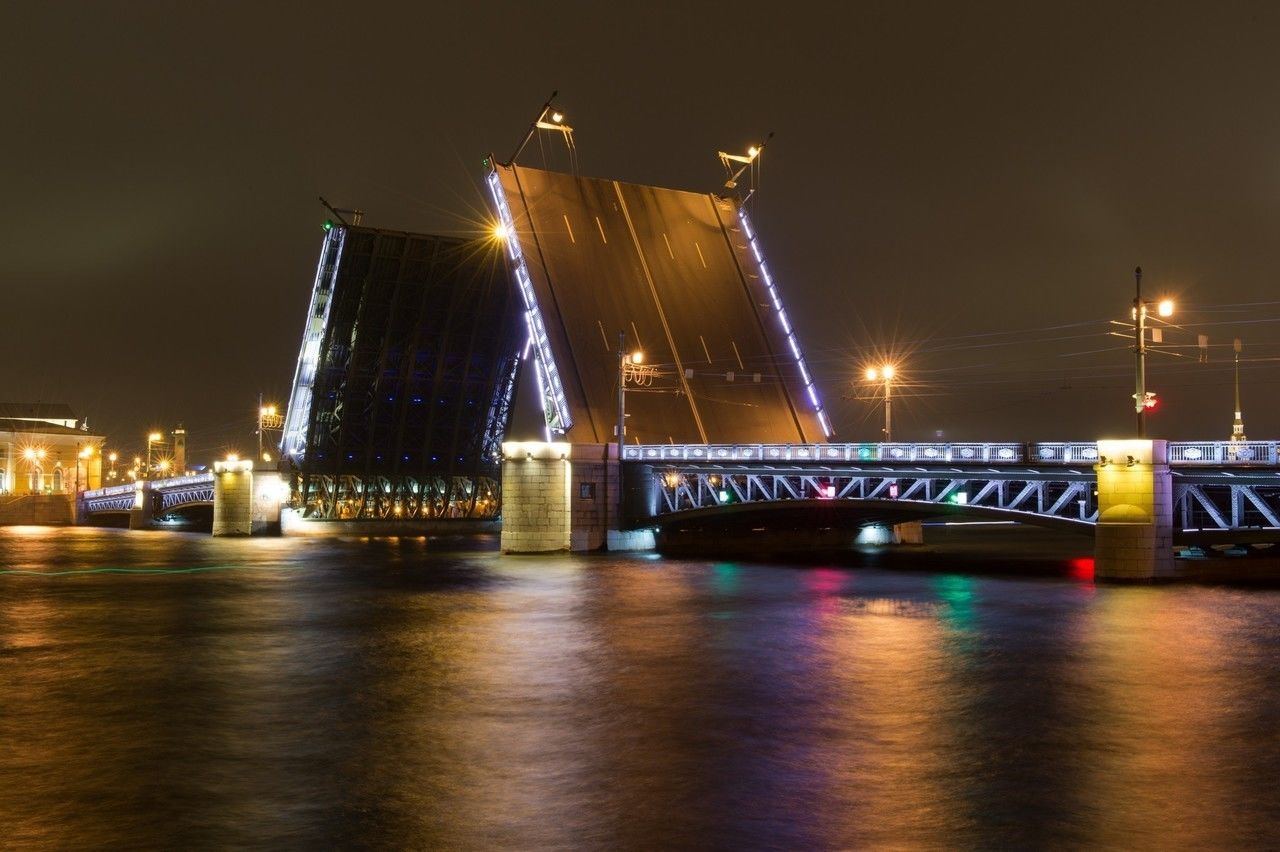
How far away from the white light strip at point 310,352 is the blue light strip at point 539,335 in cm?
659

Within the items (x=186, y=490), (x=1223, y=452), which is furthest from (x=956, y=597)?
(x=186, y=490)

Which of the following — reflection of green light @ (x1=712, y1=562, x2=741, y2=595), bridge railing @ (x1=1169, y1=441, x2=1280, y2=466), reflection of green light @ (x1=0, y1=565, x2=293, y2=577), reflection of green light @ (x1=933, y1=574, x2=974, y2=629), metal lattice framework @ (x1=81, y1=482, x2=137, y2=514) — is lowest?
reflection of green light @ (x1=0, y1=565, x2=293, y2=577)

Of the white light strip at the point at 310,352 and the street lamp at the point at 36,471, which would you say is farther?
the street lamp at the point at 36,471

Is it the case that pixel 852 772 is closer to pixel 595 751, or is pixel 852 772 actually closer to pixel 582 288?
pixel 595 751

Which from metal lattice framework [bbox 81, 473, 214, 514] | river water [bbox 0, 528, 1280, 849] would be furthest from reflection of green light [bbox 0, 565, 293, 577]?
metal lattice framework [bbox 81, 473, 214, 514]

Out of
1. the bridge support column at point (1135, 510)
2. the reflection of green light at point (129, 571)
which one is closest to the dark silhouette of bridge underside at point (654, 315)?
the reflection of green light at point (129, 571)

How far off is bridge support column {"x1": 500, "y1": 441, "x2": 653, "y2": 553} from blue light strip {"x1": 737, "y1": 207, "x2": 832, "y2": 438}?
8.57m

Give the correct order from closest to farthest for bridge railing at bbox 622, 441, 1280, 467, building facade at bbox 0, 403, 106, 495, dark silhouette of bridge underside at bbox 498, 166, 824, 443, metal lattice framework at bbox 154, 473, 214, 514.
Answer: bridge railing at bbox 622, 441, 1280, 467
dark silhouette of bridge underside at bbox 498, 166, 824, 443
metal lattice framework at bbox 154, 473, 214, 514
building facade at bbox 0, 403, 106, 495

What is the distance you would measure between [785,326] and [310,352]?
65.1ft

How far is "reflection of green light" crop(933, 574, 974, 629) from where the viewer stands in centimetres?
2253

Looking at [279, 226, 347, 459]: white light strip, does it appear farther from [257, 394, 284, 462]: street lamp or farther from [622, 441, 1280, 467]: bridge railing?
[622, 441, 1280, 467]: bridge railing

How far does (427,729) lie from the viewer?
12.4m

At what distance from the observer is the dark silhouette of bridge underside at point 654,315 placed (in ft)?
138

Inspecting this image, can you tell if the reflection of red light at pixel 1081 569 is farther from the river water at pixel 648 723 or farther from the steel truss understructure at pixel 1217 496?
the river water at pixel 648 723
